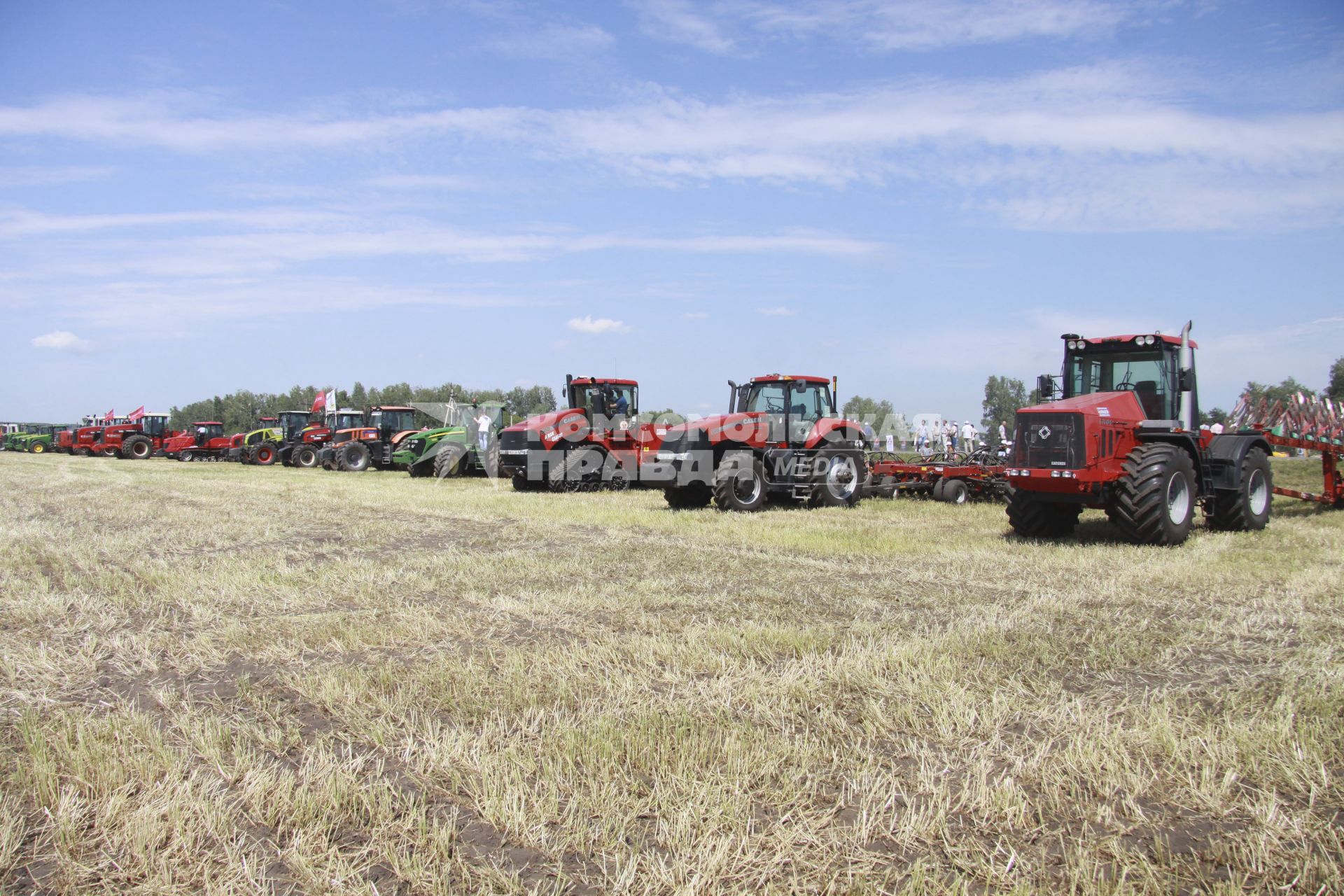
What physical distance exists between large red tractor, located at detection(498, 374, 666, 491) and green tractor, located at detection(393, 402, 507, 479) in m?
3.55

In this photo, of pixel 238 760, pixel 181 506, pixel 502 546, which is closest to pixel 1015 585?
pixel 502 546

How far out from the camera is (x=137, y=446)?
35.7 meters

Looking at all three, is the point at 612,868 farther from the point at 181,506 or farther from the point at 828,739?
the point at 181,506

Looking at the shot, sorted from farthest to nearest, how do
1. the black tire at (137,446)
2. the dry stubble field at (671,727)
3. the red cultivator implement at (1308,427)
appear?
1. the black tire at (137,446)
2. the red cultivator implement at (1308,427)
3. the dry stubble field at (671,727)

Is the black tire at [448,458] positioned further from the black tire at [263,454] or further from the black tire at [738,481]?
the black tire at [263,454]

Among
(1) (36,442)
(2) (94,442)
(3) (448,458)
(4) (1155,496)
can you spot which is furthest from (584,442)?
(1) (36,442)

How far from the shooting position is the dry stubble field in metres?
2.60

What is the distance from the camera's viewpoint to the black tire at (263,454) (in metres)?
30.1

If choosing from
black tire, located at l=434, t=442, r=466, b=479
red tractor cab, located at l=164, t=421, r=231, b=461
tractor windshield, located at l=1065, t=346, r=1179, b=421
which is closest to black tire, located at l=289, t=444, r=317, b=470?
red tractor cab, located at l=164, t=421, r=231, b=461

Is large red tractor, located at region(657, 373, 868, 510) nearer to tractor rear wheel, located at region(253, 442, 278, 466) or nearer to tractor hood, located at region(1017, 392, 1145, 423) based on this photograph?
tractor hood, located at region(1017, 392, 1145, 423)

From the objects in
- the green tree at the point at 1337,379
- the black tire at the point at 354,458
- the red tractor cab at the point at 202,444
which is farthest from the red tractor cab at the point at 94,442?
the green tree at the point at 1337,379

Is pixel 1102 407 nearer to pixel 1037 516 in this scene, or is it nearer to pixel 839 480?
pixel 1037 516

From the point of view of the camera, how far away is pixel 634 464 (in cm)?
1658

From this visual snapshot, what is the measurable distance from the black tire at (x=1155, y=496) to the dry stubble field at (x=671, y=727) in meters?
1.00
